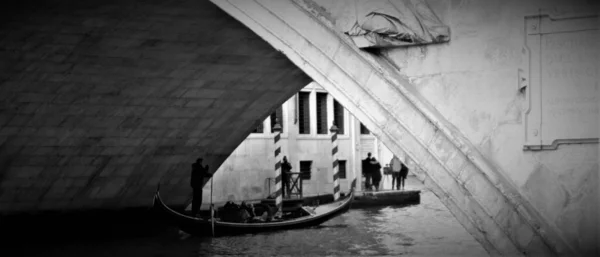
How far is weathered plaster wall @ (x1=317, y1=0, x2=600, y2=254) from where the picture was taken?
495 centimetres

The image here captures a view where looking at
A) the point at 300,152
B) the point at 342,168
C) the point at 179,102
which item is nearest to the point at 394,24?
the point at 179,102

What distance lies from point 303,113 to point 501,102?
13.0 meters

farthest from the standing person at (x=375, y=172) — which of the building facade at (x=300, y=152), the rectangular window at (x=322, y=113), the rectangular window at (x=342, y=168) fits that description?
the rectangular window at (x=322, y=113)

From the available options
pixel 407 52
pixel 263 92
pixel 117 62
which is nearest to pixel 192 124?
pixel 263 92

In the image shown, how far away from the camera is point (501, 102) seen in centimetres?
522

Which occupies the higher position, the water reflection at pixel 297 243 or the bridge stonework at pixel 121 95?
the bridge stonework at pixel 121 95

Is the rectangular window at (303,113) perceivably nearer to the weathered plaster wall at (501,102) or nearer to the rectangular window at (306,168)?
the rectangular window at (306,168)

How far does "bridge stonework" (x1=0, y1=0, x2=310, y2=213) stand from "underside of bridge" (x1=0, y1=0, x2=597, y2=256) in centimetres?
2

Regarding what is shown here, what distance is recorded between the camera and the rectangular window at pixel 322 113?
18.5m

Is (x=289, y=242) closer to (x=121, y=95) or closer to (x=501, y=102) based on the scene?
(x=121, y=95)

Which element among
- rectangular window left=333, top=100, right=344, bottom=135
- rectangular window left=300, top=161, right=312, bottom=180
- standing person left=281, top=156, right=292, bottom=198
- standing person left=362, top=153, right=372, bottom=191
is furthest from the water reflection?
rectangular window left=333, top=100, right=344, bottom=135

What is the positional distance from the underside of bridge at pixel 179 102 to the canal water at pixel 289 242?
0.97m

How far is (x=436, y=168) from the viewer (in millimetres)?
5465

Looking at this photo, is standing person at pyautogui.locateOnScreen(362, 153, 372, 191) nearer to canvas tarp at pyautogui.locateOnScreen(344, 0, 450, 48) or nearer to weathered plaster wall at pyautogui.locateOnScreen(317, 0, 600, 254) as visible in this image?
canvas tarp at pyautogui.locateOnScreen(344, 0, 450, 48)
